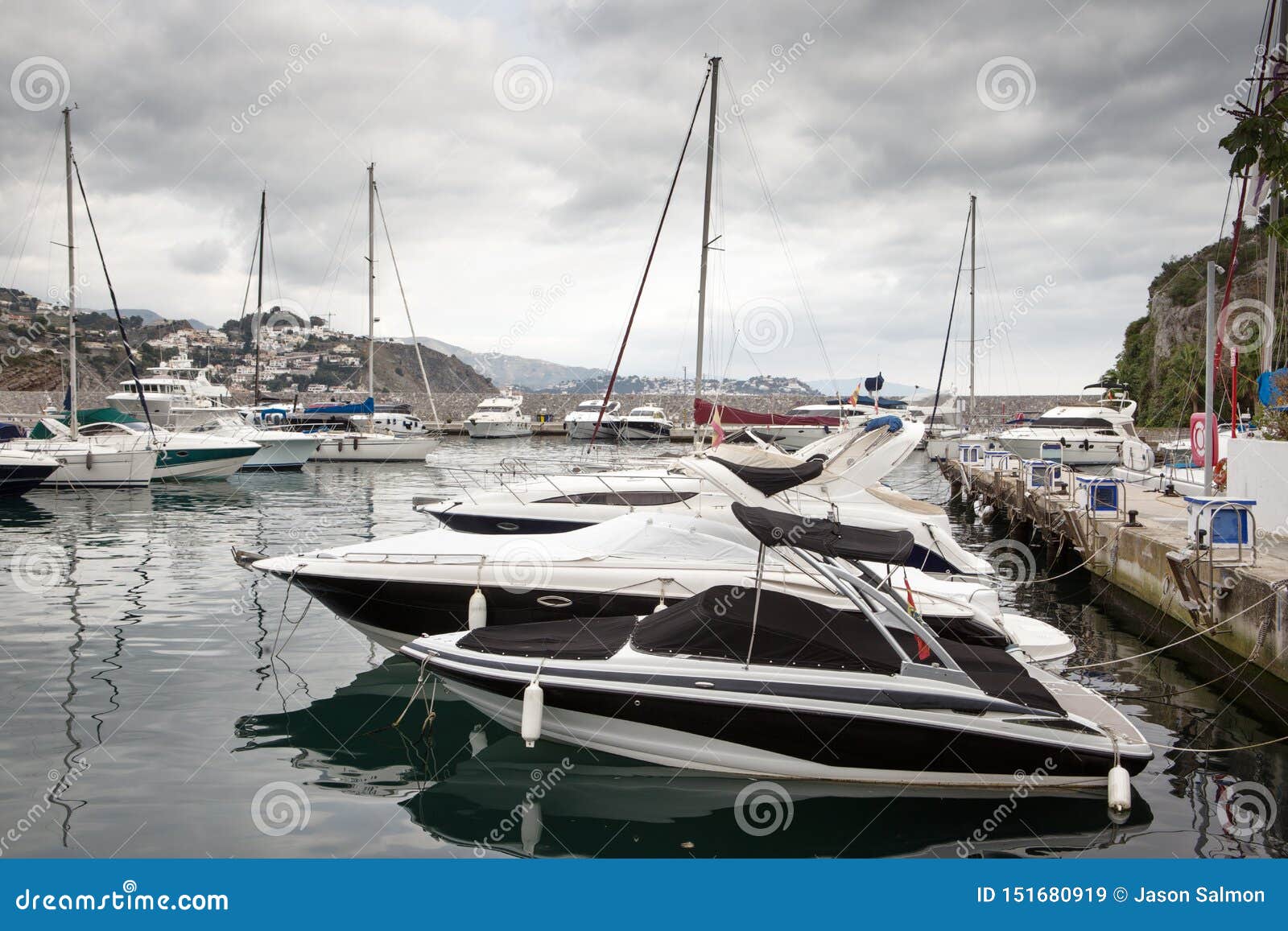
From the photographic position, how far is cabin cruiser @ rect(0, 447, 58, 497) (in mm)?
23922

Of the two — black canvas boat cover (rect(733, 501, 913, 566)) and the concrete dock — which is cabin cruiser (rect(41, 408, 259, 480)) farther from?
black canvas boat cover (rect(733, 501, 913, 566))

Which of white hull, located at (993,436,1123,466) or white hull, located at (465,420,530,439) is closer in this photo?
white hull, located at (993,436,1123,466)

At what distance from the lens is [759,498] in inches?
414

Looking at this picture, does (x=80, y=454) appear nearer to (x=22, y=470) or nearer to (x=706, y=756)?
(x=22, y=470)

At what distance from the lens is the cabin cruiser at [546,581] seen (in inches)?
357

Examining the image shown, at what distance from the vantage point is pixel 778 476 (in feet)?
33.6

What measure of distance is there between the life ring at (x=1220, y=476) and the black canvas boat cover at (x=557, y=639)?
1221 cm

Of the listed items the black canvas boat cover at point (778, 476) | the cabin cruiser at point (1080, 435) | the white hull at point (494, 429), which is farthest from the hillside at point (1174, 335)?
the white hull at point (494, 429)

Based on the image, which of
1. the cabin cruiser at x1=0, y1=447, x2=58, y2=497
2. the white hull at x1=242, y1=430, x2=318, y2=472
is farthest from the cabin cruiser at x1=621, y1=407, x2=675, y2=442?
the cabin cruiser at x1=0, y1=447, x2=58, y2=497

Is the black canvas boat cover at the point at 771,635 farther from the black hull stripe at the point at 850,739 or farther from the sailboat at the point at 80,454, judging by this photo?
the sailboat at the point at 80,454

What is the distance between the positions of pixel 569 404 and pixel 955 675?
3106 inches

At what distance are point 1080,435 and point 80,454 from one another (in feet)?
99.4

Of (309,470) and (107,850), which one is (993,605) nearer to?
(107,850)

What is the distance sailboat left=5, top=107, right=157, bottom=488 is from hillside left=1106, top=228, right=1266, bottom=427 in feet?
111
